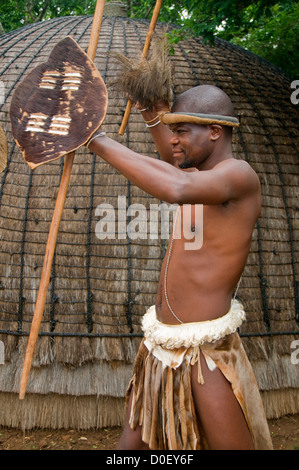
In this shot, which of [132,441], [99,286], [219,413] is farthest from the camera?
[99,286]

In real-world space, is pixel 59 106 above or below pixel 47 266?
above

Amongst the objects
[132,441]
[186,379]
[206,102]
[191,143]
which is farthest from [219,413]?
[206,102]

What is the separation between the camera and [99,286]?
4027 mm

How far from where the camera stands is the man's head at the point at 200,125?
2.11 meters

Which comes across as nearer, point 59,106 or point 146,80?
point 59,106

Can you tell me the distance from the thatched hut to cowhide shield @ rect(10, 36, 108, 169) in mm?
2112

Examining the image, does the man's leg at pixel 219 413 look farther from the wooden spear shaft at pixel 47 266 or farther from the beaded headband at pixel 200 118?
the beaded headband at pixel 200 118

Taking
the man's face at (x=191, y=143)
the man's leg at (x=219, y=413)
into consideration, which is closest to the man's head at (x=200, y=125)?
the man's face at (x=191, y=143)

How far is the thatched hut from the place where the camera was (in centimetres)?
391

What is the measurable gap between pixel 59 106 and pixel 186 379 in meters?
1.30

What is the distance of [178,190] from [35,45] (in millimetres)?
4370

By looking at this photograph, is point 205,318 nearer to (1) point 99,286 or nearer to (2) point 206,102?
(2) point 206,102
